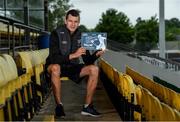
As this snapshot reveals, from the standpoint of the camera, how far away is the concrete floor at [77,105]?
22.2ft

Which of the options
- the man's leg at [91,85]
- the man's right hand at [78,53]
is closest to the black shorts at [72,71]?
the man's leg at [91,85]

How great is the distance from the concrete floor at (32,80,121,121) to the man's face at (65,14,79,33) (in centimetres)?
114

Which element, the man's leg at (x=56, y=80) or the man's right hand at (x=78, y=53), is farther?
the man's leg at (x=56, y=80)

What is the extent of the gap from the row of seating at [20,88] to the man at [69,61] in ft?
1.21

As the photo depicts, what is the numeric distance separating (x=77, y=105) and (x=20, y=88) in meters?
1.87

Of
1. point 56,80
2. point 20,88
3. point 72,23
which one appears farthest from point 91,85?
point 20,88

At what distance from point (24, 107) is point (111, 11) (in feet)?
256

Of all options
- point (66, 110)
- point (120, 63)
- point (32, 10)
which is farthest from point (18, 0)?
point (66, 110)

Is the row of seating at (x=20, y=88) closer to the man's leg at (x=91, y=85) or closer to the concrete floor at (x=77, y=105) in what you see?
the concrete floor at (x=77, y=105)

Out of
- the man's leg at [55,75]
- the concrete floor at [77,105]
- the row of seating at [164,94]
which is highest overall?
the man's leg at [55,75]

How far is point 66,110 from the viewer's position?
7500mm

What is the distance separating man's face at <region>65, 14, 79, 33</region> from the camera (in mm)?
→ 6824

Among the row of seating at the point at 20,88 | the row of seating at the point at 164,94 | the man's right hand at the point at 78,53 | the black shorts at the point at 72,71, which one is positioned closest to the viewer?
the row of seating at the point at 20,88

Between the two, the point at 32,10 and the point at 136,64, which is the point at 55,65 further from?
the point at 32,10
